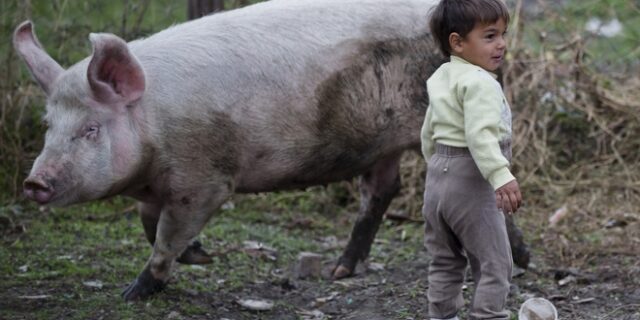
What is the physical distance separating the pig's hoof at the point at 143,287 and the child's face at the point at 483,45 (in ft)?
5.29

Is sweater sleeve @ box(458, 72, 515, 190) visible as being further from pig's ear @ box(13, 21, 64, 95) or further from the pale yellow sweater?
pig's ear @ box(13, 21, 64, 95)

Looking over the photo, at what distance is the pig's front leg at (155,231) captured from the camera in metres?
4.48

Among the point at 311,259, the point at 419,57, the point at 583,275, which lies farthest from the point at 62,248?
the point at 583,275

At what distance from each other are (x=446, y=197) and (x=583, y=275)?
1.61 meters

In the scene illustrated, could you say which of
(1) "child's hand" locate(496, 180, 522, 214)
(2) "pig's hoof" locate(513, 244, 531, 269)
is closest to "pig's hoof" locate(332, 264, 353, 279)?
(2) "pig's hoof" locate(513, 244, 531, 269)

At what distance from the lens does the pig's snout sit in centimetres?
381

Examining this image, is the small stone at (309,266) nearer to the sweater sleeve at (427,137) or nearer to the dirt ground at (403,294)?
the dirt ground at (403,294)

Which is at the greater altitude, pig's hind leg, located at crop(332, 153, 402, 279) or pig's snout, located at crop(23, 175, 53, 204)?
pig's snout, located at crop(23, 175, 53, 204)

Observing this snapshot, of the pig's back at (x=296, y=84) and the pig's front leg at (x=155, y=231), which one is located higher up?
the pig's back at (x=296, y=84)

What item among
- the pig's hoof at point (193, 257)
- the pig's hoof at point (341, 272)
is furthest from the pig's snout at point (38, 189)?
the pig's hoof at point (341, 272)

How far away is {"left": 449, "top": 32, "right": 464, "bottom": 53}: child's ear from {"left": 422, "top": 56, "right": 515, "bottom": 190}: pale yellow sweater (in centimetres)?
4

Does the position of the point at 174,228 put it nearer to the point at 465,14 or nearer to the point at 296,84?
the point at 296,84

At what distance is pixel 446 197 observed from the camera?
327 centimetres

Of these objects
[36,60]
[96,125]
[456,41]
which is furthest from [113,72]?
[456,41]
